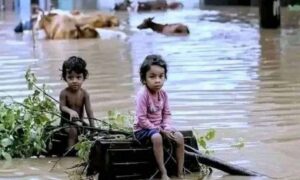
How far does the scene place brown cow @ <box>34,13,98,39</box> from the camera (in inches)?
815

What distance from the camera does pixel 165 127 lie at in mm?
5602

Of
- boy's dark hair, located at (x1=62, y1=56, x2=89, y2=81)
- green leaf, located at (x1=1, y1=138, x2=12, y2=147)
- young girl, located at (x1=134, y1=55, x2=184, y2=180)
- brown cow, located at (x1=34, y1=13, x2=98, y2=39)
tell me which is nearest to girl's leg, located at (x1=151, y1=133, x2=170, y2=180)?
young girl, located at (x1=134, y1=55, x2=184, y2=180)

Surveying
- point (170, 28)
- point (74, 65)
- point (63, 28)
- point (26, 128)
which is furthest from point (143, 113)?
point (170, 28)

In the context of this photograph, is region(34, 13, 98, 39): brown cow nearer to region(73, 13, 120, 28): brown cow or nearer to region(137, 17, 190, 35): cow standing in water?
region(137, 17, 190, 35): cow standing in water

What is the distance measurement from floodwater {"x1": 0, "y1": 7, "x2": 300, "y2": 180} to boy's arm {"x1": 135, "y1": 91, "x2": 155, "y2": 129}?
51cm

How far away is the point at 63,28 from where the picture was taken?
21.0m

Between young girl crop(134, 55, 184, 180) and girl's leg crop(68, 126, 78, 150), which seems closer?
young girl crop(134, 55, 184, 180)

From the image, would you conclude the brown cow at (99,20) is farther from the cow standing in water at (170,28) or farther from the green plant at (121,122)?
the green plant at (121,122)

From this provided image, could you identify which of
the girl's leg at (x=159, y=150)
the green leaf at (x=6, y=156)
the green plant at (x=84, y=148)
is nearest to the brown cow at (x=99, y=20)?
the green leaf at (x=6, y=156)

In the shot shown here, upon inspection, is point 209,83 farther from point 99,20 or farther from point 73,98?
Answer: point 99,20

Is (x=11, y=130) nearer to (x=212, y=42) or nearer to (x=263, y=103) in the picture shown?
(x=263, y=103)

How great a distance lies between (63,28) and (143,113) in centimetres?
1566

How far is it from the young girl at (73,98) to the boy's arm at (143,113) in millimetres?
843

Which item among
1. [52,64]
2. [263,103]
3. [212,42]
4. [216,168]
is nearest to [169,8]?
[212,42]
